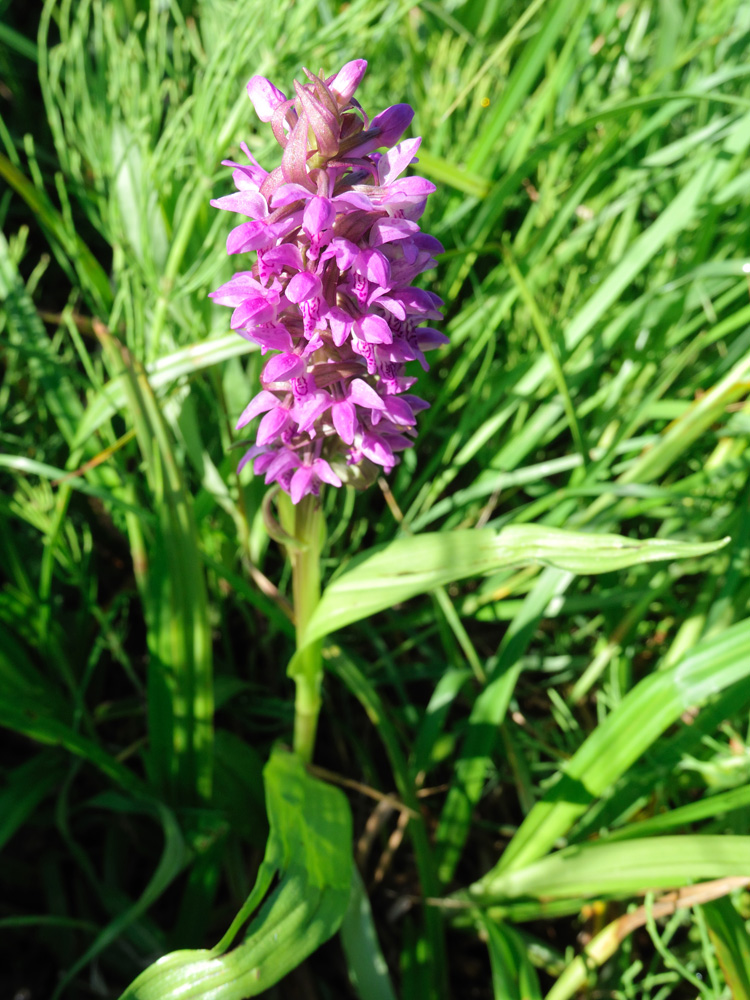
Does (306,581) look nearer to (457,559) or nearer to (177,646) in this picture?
(457,559)

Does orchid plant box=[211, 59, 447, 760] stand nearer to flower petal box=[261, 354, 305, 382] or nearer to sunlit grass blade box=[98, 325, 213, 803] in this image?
flower petal box=[261, 354, 305, 382]

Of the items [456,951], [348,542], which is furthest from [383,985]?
[348,542]

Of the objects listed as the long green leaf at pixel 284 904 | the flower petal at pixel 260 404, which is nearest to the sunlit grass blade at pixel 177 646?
the long green leaf at pixel 284 904

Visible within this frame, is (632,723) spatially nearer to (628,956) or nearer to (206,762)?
(628,956)

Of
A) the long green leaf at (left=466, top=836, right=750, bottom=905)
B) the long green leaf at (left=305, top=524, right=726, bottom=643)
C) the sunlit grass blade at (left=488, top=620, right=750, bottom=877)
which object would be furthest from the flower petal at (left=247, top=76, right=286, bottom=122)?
the long green leaf at (left=466, top=836, right=750, bottom=905)

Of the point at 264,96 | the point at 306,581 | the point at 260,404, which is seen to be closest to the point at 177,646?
the point at 306,581
